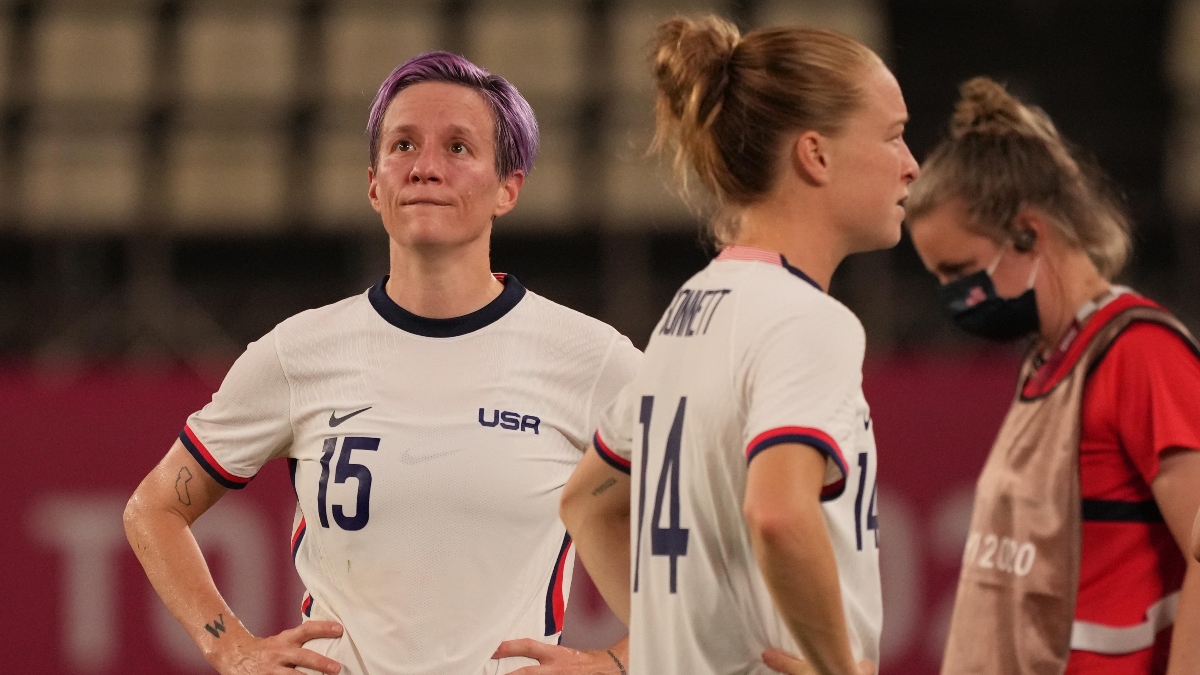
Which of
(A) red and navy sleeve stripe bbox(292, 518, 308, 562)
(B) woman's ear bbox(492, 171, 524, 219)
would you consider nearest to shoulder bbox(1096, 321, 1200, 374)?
(B) woman's ear bbox(492, 171, 524, 219)

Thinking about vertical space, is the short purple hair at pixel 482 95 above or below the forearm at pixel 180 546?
above

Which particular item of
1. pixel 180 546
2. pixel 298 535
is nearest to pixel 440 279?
pixel 298 535

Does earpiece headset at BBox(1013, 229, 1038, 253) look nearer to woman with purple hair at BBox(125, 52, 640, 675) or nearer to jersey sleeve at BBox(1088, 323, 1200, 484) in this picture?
jersey sleeve at BBox(1088, 323, 1200, 484)

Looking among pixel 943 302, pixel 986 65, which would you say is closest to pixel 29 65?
pixel 986 65

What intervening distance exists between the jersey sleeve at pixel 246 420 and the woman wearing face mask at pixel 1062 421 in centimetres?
130

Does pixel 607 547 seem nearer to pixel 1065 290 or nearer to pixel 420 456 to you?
pixel 420 456

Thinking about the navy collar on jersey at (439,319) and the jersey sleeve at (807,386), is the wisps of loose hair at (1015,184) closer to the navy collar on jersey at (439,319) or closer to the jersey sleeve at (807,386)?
the navy collar on jersey at (439,319)

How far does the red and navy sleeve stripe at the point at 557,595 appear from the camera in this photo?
97.7 inches

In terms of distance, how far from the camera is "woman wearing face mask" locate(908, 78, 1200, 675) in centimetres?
257

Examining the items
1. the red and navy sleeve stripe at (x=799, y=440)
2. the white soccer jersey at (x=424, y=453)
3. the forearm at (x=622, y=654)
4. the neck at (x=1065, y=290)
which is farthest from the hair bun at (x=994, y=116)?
the red and navy sleeve stripe at (x=799, y=440)

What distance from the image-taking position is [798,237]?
6.72 ft

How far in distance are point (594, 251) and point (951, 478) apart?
3.36 meters

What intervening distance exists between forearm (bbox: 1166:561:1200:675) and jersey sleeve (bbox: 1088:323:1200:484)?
0.59 ft

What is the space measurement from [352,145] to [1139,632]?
651 cm
